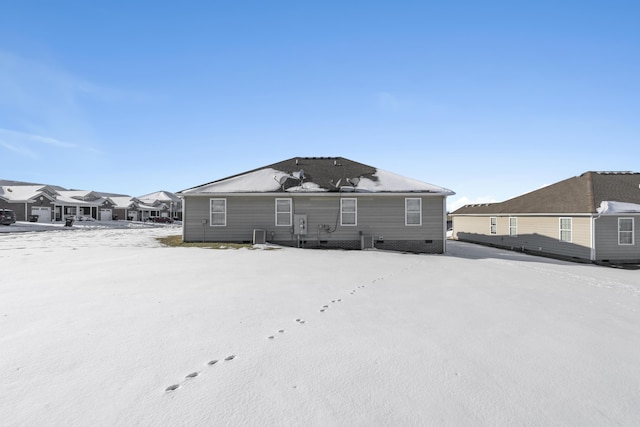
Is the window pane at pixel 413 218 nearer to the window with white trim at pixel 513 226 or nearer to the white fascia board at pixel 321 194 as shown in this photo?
the white fascia board at pixel 321 194

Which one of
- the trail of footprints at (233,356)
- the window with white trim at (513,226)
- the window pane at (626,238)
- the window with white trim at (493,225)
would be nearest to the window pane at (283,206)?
the trail of footprints at (233,356)

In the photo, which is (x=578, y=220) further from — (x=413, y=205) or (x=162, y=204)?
(x=162, y=204)

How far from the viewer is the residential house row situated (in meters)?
40.3

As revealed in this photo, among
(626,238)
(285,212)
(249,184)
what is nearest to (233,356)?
(285,212)

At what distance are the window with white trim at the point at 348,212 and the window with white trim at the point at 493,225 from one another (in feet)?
47.2

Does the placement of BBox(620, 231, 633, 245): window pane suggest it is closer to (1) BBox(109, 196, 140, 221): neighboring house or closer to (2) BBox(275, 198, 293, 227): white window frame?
(2) BBox(275, 198, 293, 227): white window frame

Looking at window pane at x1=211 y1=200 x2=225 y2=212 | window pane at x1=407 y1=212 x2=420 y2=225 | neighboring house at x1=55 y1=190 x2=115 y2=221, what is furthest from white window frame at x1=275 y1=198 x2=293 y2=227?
neighboring house at x1=55 y1=190 x2=115 y2=221

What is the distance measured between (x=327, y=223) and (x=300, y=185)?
251cm

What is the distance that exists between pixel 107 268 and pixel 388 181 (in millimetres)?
12765

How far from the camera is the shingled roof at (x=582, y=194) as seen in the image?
1720cm

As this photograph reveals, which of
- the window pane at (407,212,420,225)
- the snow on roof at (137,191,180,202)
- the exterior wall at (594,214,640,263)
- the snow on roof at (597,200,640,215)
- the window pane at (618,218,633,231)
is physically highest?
the snow on roof at (137,191,180,202)

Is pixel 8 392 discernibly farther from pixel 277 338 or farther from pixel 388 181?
pixel 388 181

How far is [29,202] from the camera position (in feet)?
133

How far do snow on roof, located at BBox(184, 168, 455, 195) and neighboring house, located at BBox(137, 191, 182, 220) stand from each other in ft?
163
